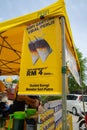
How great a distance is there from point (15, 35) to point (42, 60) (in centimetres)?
246

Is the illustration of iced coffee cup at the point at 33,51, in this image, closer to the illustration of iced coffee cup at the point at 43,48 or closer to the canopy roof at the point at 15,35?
the illustration of iced coffee cup at the point at 43,48

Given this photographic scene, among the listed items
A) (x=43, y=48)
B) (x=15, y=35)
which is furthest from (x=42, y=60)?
(x=15, y=35)

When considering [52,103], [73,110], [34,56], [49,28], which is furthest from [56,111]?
[73,110]

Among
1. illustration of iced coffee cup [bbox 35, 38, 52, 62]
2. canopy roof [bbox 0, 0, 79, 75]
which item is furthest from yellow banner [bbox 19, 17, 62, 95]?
canopy roof [bbox 0, 0, 79, 75]

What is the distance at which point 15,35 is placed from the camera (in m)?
6.34

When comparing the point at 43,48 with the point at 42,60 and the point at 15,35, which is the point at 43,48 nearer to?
the point at 42,60

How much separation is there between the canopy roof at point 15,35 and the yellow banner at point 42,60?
0.12 metres

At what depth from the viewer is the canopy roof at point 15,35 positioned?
4180 mm

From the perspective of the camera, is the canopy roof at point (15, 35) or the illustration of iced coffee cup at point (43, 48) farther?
the canopy roof at point (15, 35)

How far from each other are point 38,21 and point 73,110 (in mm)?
19558

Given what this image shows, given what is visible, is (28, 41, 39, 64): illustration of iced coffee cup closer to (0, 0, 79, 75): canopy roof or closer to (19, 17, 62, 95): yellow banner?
(19, 17, 62, 95): yellow banner

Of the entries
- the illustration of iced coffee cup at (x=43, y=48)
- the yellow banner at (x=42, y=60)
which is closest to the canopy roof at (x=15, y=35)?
the yellow banner at (x=42, y=60)

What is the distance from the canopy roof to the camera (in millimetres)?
4180

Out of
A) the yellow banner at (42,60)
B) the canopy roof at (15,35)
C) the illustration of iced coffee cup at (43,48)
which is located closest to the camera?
the yellow banner at (42,60)
